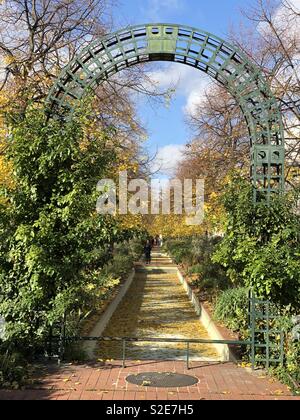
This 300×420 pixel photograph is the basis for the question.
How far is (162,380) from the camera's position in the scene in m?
6.66

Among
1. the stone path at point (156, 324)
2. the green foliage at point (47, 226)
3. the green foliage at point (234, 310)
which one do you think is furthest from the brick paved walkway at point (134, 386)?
the green foliage at point (234, 310)

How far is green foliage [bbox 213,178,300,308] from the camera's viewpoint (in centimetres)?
673

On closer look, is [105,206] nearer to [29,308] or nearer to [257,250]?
[29,308]

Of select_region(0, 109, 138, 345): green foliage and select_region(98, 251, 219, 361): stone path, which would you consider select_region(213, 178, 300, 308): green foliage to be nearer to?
select_region(0, 109, 138, 345): green foliage

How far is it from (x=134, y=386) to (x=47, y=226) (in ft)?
8.26

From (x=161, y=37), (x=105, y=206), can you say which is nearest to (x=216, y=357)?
(x=105, y=206)

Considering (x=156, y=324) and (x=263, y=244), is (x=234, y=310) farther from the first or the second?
(x=263, y=244)

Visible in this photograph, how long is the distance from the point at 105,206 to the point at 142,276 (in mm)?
19082

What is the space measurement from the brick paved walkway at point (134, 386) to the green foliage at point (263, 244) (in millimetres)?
1230

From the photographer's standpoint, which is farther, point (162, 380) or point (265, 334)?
point (265, 334)

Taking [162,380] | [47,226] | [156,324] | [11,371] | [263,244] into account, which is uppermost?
[47,226]

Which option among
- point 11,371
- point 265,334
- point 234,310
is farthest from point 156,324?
point 11,371

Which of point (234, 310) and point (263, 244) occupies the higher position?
point (263, 244)

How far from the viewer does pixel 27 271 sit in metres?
7.34
